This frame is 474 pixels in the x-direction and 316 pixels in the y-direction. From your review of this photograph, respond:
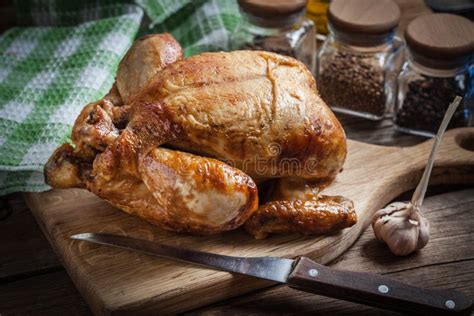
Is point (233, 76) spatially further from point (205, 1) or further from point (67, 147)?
point (205, 1)

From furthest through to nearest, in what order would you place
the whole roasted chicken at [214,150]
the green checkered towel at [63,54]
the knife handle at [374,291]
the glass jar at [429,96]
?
the glass jar at [429,96] → the green checkered towel at [63,54] → the whole roasted chicken at [214,150] → the knife handle at [374,291]

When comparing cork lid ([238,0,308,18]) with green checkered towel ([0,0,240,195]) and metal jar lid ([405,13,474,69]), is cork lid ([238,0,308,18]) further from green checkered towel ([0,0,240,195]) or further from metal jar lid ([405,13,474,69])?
metal jar lid ([405,13,474,69])

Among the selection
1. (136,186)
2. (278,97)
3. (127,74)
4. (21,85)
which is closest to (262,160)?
(278,97)

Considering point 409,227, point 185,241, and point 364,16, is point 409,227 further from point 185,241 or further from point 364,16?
point 364,16

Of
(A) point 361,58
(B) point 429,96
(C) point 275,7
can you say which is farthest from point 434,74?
(C) point 275,7

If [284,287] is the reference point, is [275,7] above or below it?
above

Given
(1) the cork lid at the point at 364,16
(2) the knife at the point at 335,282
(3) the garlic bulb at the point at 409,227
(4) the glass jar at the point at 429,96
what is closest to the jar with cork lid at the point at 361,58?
(1) the cork lid at the point at 364,16

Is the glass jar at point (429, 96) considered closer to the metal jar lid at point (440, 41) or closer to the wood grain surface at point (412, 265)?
the metal jar lid at point (440, 41)
